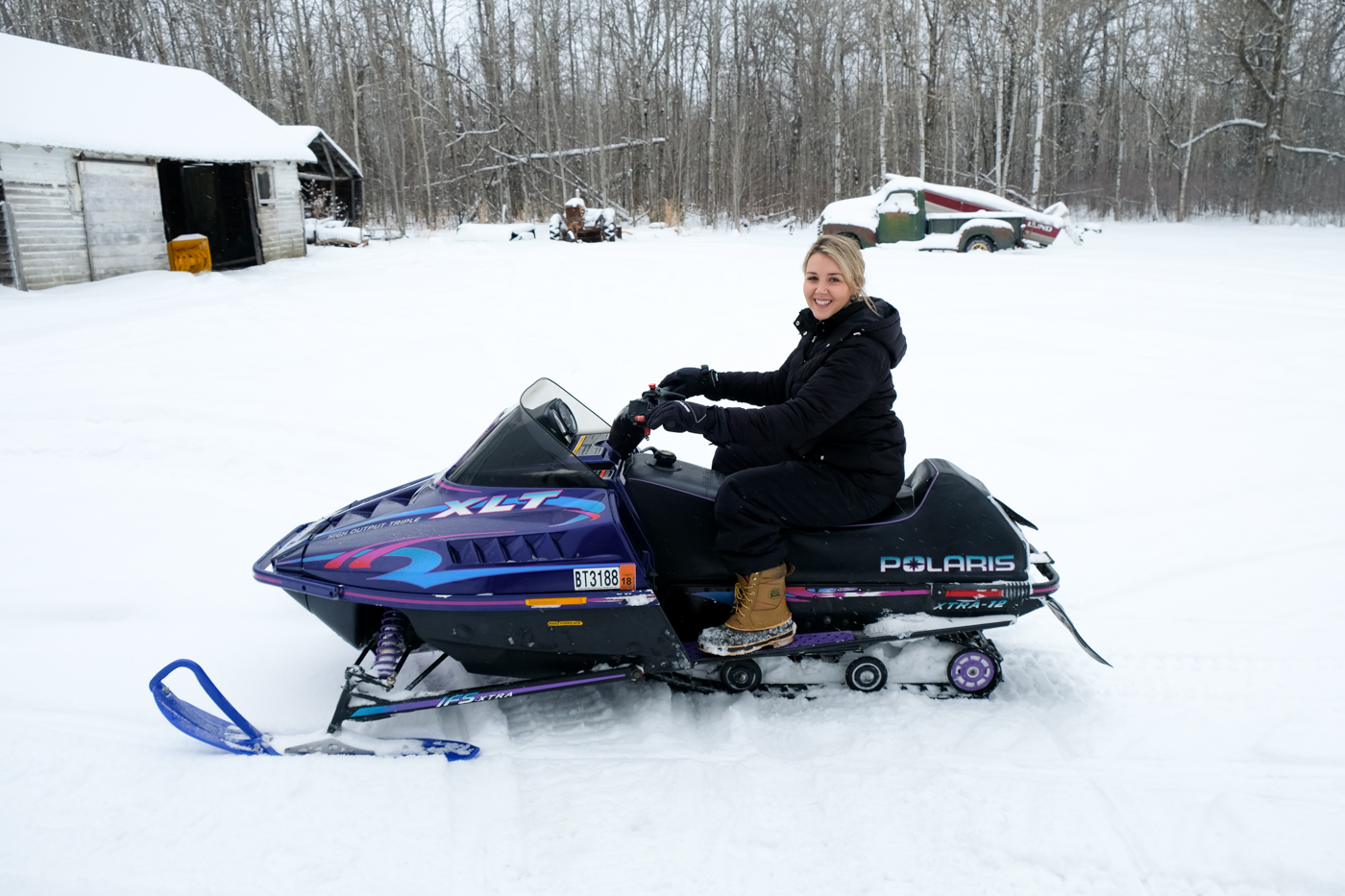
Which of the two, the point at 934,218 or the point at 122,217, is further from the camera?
the point at 934,218

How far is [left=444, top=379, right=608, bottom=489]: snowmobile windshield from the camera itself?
2889mm

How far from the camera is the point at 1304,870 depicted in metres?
2.11

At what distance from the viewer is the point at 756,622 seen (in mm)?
2812

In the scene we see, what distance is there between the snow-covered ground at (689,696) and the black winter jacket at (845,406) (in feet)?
2.78

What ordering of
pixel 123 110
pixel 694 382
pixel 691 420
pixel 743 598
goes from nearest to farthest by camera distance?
pixel 691 420, pixel 743 598, pixel 694 382, pixel 123 110

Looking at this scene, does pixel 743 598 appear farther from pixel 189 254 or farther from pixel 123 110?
pixel 123 110

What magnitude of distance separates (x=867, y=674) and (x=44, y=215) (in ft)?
41.0

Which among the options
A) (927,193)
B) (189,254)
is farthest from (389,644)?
(927,193)

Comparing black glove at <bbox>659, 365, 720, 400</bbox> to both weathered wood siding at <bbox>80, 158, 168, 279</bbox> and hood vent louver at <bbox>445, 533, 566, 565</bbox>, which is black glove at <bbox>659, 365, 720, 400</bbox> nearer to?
hood vent louver at <bbox>445, 533, 566, 565</bbox>

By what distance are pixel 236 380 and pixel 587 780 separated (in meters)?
5.52

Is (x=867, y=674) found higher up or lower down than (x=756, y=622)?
lower down

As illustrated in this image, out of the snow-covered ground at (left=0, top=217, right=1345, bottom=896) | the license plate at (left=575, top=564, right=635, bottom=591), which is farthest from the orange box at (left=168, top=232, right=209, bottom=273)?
the license plate at (left=575, top=564, right=635, bottom=591)

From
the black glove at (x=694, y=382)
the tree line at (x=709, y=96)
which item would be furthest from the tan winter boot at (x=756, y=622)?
the tree line at (x=709, y=96)

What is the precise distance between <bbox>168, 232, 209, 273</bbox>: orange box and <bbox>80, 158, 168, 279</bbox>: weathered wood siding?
34 centimetres
